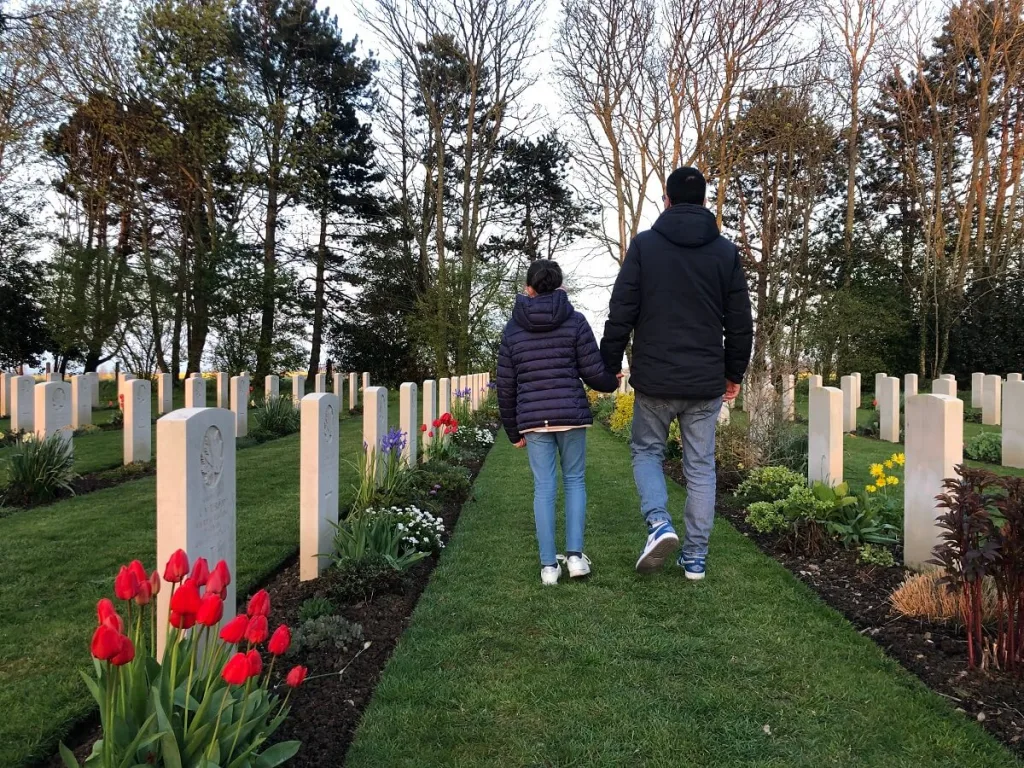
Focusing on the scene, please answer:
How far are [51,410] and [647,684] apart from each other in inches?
303

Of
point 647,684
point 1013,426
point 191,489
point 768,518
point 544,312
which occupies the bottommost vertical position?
point 647,684

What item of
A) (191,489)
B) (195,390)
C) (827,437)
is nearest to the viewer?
(191,489)

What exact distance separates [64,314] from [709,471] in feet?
74.4

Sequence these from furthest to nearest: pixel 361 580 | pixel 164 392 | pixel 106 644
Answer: pixel 164 392, pixel 361 580, pixel 106 644

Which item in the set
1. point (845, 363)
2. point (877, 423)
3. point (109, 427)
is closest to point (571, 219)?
point (845, 363)

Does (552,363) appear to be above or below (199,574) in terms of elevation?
above

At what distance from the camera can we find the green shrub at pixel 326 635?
2.86m

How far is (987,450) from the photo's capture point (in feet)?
30.3

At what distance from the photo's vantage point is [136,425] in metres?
8.75

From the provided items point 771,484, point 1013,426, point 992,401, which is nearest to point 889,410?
point 1013,426

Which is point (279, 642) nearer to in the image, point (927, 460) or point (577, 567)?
point (577, 567)

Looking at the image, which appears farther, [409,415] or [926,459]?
[409,415]

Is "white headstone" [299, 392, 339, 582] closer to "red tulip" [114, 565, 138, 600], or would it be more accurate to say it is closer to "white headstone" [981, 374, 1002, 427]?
"red tulip" [114, 565, 138, 600]

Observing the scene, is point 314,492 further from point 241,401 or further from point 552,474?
point 241,401
